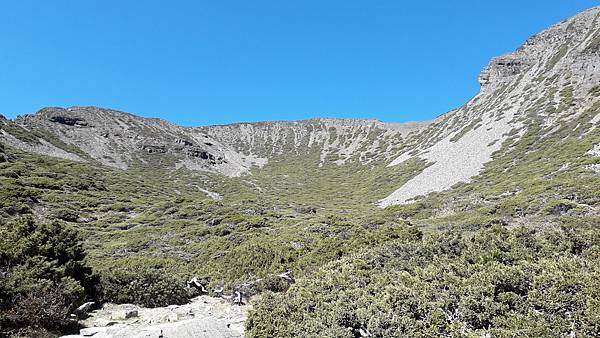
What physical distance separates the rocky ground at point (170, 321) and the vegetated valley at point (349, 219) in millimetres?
720

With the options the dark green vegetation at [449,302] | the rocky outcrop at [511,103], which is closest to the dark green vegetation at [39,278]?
the dark green vegetation at [449,302]

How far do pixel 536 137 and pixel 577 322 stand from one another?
174 feet

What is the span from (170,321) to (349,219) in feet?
80.0

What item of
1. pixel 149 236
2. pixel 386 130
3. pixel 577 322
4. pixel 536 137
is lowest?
pixel 577 322

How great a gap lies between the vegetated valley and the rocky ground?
720 mm

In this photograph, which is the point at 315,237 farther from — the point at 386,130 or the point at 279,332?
the point at 386,130

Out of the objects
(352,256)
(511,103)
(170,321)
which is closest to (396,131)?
(511,103)

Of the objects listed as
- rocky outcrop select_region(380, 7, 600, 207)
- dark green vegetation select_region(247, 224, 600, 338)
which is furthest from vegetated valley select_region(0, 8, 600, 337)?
rocky outcrop select_region(380, 7, 600, 207)

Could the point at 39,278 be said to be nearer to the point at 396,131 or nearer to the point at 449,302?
the point at 449,302

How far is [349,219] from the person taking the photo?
108 ft

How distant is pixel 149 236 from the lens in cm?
2914

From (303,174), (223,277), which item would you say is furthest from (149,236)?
(303,174)

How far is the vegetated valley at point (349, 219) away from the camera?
7.10m

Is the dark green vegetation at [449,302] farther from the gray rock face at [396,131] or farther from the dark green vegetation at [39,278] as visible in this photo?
the gray rock face at [396,131]
